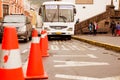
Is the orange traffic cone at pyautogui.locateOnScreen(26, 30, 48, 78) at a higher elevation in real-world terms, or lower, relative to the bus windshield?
lower

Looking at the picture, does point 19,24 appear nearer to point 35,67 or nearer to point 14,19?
point 14,19

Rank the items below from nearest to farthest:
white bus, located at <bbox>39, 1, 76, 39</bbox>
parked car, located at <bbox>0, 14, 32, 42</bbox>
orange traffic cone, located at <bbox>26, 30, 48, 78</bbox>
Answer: orange traffic cone, located at <bbox>26, 30, 48, 78</bbox>
parked car, located at <bbox>0, 14, 32, 42</bbox>
white bus, located at <bbox>39, 1, 76, 39</bbox>

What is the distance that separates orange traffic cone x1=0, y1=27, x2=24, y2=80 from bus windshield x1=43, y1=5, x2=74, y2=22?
24.3 meters

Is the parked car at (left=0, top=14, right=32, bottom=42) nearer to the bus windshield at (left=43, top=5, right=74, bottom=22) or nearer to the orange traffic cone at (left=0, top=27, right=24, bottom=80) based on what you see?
the bus windshield at (left=43, top=5, right=74, bottom=22)

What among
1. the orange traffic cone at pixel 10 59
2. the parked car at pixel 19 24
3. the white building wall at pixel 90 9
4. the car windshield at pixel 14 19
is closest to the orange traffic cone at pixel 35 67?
the orange traffic cone at pixel 10 59

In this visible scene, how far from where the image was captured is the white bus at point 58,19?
97.6ft

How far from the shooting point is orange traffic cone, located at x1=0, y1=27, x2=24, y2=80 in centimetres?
531

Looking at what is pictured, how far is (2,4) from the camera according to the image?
5459cm

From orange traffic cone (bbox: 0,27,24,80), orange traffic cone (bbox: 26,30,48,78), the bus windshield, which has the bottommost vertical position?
orange traffic cone (bbox: 26,30,48,78)

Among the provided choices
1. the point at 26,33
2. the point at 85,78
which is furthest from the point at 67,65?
the point at 26,33

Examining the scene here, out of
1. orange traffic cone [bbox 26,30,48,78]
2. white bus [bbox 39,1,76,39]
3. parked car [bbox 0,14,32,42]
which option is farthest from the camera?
white bus [bbox 39,1,76,39]

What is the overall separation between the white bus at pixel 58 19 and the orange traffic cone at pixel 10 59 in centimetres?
2422

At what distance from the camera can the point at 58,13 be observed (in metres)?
29.9

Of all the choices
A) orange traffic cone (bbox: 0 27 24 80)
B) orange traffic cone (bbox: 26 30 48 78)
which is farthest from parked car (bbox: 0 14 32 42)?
orange traffic cone (bbox: 0 27 24 80)
